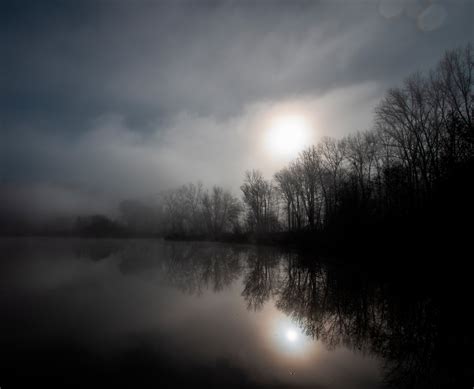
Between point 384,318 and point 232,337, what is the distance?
180 inches

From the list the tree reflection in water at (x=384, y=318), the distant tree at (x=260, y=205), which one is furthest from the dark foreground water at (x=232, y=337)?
the distant tree at (x=260, y=205)

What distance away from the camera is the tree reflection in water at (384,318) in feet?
13.9

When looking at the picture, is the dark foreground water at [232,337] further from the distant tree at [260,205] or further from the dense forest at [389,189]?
the distant tree at [260,205]

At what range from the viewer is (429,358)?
4512 millimetres

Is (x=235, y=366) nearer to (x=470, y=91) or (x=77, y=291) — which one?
(x=77, y=291)

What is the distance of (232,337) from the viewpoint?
212 inches

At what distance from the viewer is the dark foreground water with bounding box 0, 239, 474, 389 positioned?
12.5 feet

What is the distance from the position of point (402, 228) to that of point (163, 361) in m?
17.6

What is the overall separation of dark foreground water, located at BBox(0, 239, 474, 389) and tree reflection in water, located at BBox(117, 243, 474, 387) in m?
0.03

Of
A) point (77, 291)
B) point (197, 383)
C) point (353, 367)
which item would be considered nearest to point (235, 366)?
point (197, 383)

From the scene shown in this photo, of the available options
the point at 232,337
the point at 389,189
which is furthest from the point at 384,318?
the point at 389,189

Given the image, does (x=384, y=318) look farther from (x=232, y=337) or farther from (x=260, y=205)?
(x=260, y=205)

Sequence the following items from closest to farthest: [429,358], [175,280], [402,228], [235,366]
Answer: [235,366]
[429,358]
[175,280]
[402,228]

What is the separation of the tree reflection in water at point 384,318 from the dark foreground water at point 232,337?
3 centimetres
